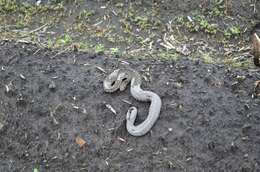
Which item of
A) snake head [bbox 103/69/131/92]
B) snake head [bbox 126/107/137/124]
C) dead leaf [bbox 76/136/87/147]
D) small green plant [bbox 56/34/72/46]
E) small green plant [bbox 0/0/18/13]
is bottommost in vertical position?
small green plant [bbox 0/0/18/13]

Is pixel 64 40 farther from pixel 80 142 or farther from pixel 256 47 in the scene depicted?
pixel 256 47

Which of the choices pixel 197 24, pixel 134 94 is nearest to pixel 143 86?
pixel 134 94

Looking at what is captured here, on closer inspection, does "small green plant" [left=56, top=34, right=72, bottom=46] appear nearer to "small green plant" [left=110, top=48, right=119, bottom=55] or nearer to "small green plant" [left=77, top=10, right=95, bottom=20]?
"small green plant" [left=77, top=10, right=95, bottom=20]

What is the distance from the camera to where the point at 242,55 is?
24.7 ft

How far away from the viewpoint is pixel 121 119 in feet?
20.7

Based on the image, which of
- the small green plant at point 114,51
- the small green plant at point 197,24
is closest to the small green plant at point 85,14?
the small green plant at point 114,51

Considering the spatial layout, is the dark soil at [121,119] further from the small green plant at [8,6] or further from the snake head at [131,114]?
the small green plant at [8,6]

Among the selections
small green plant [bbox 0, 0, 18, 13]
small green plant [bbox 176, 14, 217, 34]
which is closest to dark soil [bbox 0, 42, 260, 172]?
small green plant [bbox 176, 14, 217, 34]

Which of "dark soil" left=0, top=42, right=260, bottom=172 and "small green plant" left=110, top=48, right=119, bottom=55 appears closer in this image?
"dark soil" left=0, top=42, right=260, bottom=172

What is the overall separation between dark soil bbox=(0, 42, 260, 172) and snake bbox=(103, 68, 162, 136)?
0.08 metres

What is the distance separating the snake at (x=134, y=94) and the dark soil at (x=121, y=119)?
8cm

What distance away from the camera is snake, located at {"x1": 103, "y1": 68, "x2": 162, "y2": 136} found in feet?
20.1

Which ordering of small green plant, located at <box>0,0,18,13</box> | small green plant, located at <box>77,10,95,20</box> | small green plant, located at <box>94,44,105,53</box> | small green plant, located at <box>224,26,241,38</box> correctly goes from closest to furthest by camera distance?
small green plant, located at <box>94,44,105,53</box> → small green plant, located at <box>224,26,241,38</box> → small green plant, located at <box>77,10,95,20</box> → small green plant, located at <box>0,0,18,13</box>

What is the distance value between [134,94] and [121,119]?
0.40 metres
